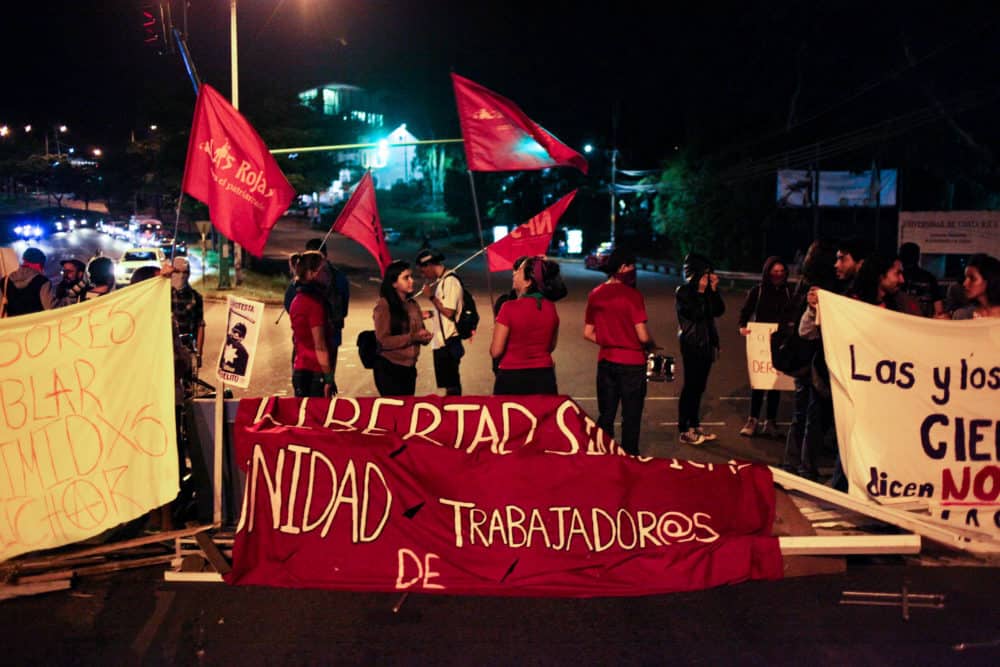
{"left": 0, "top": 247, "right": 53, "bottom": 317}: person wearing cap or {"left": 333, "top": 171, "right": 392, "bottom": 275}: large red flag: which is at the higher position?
{"left": 333, "top": 171, "right": 392, "bottom": 275}: large red flag

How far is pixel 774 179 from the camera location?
47.3 m

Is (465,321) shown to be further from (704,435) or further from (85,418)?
(85,418)

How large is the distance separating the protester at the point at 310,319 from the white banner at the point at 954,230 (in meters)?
24.2

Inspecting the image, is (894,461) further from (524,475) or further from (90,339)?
(90,339)

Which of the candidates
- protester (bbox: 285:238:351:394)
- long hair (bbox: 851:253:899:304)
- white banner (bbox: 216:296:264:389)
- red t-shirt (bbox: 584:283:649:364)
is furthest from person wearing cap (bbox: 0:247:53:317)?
long hair (bbox: 851:253:899:304)

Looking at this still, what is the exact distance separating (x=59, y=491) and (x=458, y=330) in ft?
12.3

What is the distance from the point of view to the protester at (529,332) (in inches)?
266

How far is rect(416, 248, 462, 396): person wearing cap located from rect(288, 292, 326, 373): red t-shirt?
105 centimetres

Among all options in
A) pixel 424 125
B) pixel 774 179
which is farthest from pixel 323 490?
pixel 424 125

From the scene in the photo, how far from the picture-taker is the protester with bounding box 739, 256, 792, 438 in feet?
29.4

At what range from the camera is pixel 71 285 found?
930cm

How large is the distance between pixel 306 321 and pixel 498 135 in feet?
7.75

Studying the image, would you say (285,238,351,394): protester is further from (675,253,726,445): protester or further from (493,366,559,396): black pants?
(675,253,726,445): protester

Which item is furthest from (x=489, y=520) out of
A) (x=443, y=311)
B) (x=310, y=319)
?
(x=443, y=311)
